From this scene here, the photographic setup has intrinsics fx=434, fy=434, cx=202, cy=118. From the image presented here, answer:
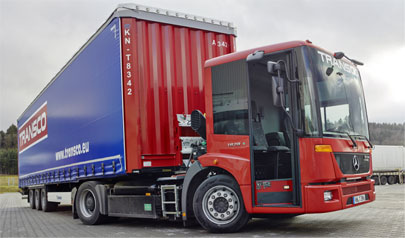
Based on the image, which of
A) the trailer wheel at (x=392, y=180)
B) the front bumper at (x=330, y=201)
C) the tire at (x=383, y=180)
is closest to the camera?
the front bumper at (x=330, y=201)

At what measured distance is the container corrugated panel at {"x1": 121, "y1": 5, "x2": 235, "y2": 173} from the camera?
8.38 m

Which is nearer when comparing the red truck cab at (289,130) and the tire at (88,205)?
the red truck cab at (289,130)

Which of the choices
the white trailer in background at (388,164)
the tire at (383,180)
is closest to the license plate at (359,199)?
the white trailer in background at (388,164)

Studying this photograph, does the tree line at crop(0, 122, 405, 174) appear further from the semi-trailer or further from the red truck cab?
the red truck cab

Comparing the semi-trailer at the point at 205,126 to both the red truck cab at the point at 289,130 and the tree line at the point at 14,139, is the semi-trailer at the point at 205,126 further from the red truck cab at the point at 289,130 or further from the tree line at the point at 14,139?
the tree line at the point at 14,139

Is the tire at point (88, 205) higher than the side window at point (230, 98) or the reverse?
the reverse

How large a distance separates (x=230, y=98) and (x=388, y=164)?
29.9m

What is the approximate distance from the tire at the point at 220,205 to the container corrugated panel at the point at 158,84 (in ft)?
4.99

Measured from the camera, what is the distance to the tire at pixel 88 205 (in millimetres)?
9633

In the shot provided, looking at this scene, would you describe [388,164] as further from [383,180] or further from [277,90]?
[277,90]

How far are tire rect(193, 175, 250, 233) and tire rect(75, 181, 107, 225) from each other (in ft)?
10.7

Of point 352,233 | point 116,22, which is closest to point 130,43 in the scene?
point 116,22

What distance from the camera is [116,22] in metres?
8.62

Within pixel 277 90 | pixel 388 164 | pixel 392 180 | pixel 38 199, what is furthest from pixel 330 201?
pixel 392 180
